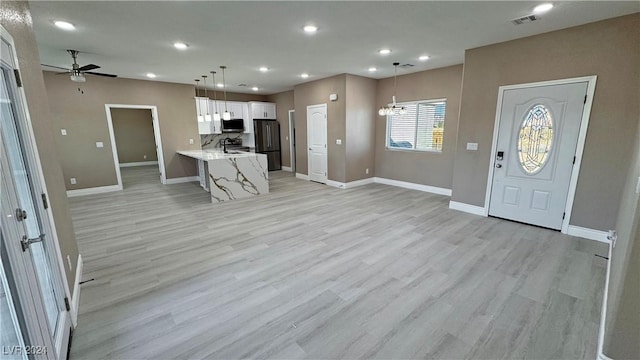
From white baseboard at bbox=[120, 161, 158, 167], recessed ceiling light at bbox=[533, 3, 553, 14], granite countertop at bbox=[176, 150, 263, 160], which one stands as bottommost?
white baseboard at bbox=[120, 161, 158, 167]

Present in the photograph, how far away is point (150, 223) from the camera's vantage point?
4.18 meters

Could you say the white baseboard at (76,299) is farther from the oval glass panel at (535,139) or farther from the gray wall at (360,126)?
the oval glass panel at (535,139)

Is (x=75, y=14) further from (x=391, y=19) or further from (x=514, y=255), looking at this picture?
(x=514, y=255)

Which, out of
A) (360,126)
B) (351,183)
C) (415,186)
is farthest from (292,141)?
(415,186)

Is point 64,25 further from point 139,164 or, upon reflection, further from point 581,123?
point 139,164

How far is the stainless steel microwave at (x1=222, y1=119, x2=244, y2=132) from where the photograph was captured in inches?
333

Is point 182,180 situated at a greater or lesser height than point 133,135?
lesser

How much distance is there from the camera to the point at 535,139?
12.3 ft

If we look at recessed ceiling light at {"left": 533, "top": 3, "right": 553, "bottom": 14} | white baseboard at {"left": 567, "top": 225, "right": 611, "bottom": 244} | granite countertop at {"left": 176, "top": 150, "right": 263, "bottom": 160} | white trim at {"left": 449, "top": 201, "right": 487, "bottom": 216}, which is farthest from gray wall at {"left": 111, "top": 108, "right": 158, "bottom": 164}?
white baseboard at {"left": 567, "top": 225, "right": 611, "bottom": 244}

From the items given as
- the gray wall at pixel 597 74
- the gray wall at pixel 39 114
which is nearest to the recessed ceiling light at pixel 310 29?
the gray wall at pixel 39 114

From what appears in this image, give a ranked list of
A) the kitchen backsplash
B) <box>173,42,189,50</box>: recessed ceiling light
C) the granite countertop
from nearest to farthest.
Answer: <box>173,42,189,50</box>: recessed ceiling light
the granite countertop
the kitchen backsplash

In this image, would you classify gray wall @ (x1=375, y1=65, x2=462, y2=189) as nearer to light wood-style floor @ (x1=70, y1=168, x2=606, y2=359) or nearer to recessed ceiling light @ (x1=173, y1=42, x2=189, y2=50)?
light wood-style floor @ (x1=70, y1=168, x2=606, y2=359)

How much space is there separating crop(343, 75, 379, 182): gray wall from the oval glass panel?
3.35m

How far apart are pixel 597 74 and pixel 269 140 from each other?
7.78 meters
